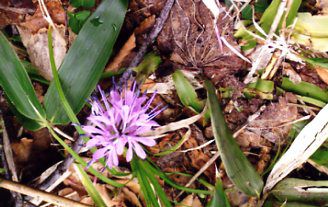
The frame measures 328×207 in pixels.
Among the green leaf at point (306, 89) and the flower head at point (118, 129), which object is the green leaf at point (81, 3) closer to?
the flower head at point (118, 129)

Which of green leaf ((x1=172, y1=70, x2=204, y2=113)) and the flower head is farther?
green leaf ((x1=172, y1=70, x2=204, y2=113))

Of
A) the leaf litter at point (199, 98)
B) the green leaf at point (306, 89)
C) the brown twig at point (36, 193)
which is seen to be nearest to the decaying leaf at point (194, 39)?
the leaf litter at point (199, 98)

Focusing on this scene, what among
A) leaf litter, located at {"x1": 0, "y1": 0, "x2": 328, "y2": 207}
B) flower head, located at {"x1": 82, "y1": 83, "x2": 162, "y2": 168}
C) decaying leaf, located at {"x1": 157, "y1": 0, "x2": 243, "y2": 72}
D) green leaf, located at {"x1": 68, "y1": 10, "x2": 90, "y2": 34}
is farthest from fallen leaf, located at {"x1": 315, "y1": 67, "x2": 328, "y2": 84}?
green leaf, located at {"x1": 68, "y1": 10, "x2": 90, "y2": 34}

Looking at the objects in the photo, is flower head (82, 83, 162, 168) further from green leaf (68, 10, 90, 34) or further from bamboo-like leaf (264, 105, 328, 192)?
bamboo-like leaf (264, 105, 328, 192)

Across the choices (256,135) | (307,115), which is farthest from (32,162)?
(307,115)

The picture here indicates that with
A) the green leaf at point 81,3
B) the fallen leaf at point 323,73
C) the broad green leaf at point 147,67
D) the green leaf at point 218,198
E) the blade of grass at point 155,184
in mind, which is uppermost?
the green leaf at point 81,3

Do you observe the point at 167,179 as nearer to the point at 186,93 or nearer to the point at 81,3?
the point at 186,93

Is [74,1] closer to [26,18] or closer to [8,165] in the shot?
[26,18]
